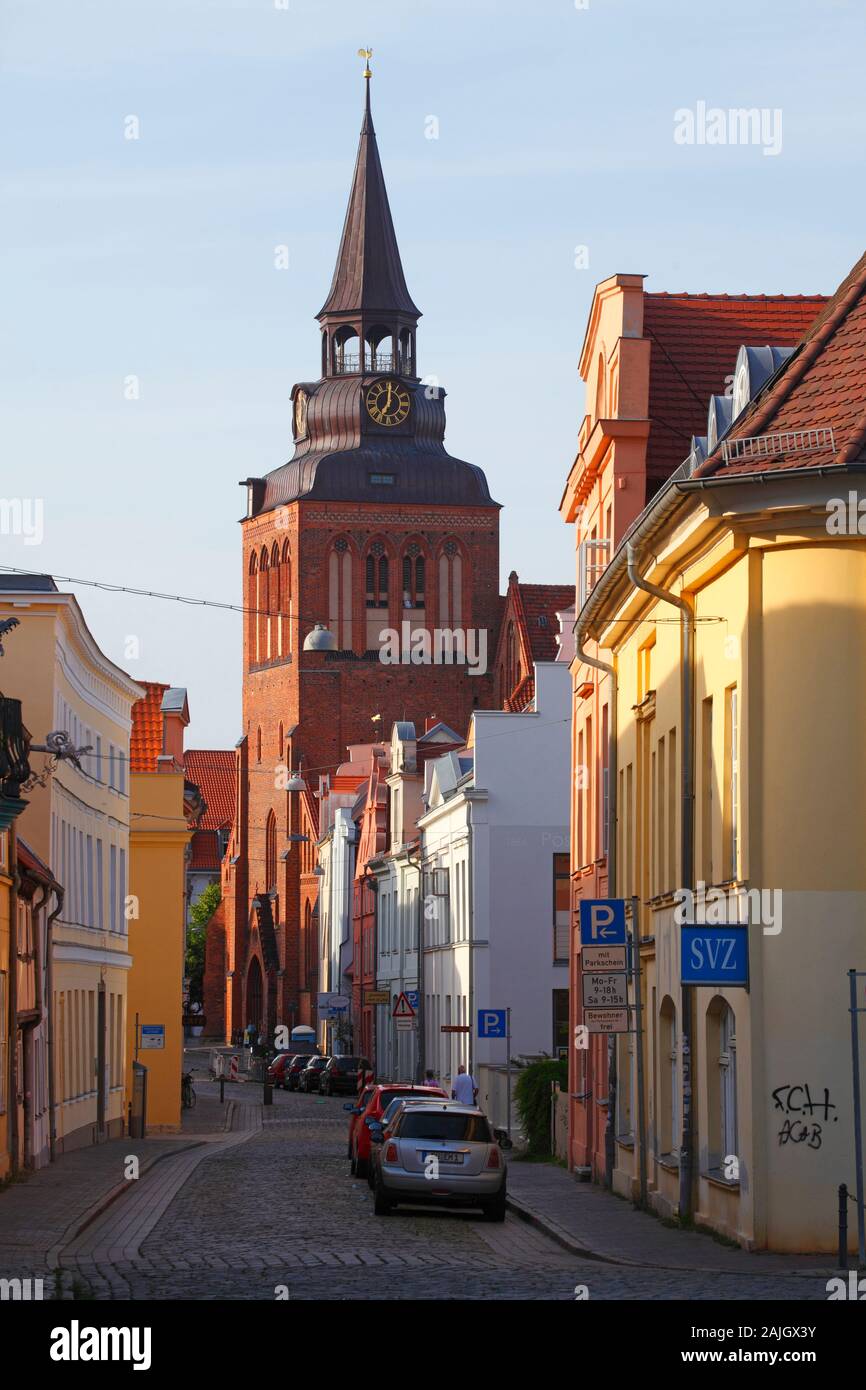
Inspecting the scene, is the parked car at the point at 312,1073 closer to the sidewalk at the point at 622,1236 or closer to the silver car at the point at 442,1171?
the sidewalk at the point at 622,1236

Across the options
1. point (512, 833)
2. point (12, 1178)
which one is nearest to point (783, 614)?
point (12, 1178)

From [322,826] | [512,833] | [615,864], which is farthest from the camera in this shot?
[322,826]

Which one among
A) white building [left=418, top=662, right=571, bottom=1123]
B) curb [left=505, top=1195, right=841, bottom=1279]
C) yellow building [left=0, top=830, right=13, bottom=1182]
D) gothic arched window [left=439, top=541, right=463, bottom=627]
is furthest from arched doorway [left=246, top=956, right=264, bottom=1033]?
curb [left=505, top=1195, right=841, bottom=1279]

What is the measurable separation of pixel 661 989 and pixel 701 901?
258cm

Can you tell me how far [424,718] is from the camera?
96250 millimetres

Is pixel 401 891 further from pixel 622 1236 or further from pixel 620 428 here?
pixel 622 1236

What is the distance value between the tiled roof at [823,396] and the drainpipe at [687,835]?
5.77ft

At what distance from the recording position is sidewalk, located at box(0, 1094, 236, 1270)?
19594 millimetres

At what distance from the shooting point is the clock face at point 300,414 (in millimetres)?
101500

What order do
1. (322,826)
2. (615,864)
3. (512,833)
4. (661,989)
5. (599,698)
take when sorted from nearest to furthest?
(661,989)
(615,864)
(599,698)
(512,833)
(322,826)

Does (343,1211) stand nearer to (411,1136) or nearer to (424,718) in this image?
(411,1136)

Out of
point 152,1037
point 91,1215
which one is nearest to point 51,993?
point 91,1215

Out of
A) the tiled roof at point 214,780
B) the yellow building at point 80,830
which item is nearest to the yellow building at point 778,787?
the yellow building at point 80,830

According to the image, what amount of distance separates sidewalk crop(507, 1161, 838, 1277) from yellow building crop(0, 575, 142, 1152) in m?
10.0
